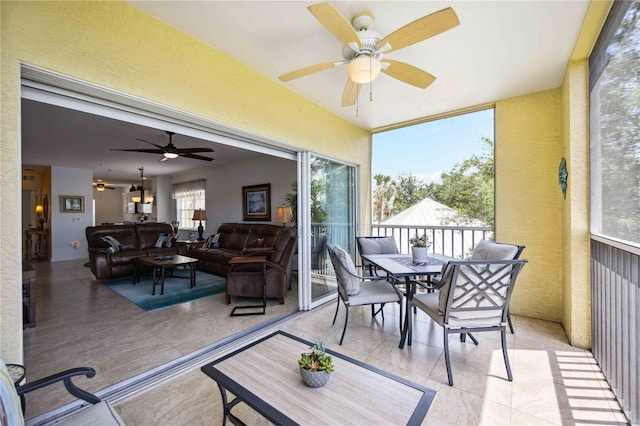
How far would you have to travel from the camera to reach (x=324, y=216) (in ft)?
13.0

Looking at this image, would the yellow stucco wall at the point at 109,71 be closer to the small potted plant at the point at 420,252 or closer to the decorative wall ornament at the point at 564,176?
the small potted plant at the point at 420,252

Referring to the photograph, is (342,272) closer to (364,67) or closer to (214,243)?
(364,67)

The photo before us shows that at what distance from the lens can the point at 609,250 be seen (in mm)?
2033

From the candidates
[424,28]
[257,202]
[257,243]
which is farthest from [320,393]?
[257,202]

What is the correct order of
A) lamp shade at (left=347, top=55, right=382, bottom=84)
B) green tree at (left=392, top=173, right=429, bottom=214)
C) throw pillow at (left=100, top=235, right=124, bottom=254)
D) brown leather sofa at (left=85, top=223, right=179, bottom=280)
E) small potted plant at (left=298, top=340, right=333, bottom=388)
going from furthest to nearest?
1. throw pillow at (left=100, top=235, right=124, bottom=254)
2. brown leather sofa at (left=85, top=223, right=179, bottom=280)
3. green tree at (left=392, top=173, right=429, bottom=214)
4. lamp shade at (left=347, top=55, right=382, bottom=84)
5. small potted plant at (left=298, top=340, right=333, bottom=388)

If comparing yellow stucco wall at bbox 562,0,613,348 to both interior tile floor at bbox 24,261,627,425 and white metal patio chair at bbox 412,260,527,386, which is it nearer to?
interior tile floor at bbox 24,261,627,425

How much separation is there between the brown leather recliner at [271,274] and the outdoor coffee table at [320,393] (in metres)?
2.13

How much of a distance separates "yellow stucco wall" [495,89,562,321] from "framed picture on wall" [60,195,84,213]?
10.1 m

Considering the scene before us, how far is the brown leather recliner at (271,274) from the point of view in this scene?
370 cm

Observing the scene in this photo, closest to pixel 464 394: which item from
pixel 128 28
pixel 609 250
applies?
pixel 609 250

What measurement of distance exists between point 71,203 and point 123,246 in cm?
349

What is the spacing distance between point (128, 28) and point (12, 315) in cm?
187

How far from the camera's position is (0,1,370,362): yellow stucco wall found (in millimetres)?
1373

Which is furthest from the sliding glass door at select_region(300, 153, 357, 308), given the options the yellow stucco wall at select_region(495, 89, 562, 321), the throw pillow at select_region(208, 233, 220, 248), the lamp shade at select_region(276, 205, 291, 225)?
the throw pillow at select_region(208, 233, 220, 248)
